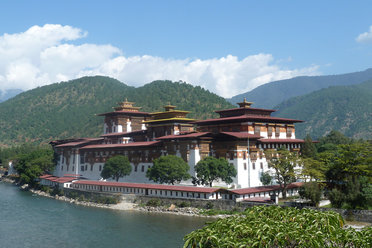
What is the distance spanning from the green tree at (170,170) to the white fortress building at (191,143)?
2526 mm

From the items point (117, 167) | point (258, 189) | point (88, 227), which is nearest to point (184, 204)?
point (258, 189)

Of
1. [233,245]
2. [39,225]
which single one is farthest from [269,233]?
[39,225]

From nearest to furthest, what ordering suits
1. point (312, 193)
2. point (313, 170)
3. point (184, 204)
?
1. point (312, 193)
2. point (184, 204)
3. point (313, 170)

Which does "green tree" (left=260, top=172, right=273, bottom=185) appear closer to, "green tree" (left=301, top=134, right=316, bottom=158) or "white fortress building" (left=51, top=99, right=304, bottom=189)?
"white fortress building" (left=51, top=99, right=304, bottom=189)

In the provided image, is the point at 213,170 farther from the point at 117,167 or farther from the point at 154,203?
the point at 117,167

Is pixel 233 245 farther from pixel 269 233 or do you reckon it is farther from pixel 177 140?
pixel 177 140

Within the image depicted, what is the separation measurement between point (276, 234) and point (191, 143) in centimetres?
4518

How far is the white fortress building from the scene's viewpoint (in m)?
69.1

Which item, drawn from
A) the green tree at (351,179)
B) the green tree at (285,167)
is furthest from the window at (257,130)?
the green tree at (351,179)

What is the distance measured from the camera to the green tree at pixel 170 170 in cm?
6694

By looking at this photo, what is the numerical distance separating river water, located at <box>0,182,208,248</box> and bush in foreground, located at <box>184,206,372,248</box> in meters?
15.9

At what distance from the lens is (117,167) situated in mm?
80000

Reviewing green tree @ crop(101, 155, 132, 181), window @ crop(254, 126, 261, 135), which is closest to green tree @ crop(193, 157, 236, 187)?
window @ crop(254, 126, 261, 135)

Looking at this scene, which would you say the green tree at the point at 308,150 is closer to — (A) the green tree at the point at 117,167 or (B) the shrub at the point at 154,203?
(B) the shrub at the point at 154,203
